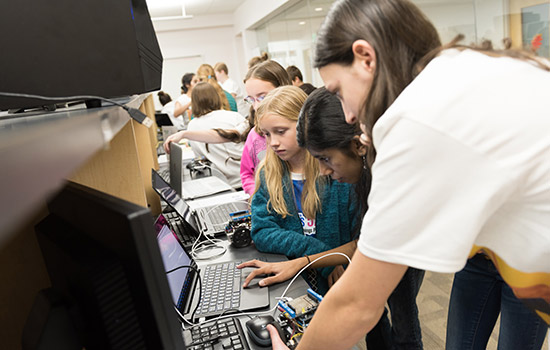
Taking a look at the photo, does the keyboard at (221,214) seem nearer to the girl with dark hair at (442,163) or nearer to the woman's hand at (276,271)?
the woman's hand at (276,271)

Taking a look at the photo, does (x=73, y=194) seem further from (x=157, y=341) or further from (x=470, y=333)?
(x=470, y=333)

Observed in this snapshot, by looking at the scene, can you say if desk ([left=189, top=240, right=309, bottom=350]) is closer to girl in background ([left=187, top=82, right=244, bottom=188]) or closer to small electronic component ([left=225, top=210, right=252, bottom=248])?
small electronic component ([left=225, top=210, right=252, bottom=248])

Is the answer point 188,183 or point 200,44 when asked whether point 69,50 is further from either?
point 200,44

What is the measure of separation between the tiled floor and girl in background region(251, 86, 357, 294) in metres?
0.85

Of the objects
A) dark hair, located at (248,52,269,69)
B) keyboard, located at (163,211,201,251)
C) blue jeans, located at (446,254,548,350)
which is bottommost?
blue jeans, located at (446,254,548,350)

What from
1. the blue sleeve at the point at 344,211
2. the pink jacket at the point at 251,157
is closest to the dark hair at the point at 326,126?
the blue sleeve at the point at 344,211

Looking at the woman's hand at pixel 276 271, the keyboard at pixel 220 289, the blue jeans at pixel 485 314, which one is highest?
the woman's hand at pixel 276 271

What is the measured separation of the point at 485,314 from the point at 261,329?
858 millimetres

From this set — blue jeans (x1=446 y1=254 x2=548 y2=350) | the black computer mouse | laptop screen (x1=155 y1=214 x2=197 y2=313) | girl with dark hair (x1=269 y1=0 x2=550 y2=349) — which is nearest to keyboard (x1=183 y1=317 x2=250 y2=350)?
the black computer mouse

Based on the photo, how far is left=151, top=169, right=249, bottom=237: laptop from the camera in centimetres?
171

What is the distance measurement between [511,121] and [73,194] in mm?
595

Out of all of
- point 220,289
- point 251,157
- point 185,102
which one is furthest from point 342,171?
point 185,102

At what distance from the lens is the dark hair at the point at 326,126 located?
118 cm

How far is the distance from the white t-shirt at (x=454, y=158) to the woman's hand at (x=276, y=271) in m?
0.66
